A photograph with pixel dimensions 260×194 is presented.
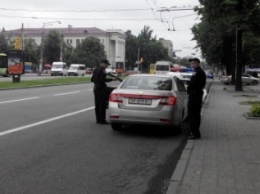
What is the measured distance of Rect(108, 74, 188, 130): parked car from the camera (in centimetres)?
1030

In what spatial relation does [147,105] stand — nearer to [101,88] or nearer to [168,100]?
[168,100]

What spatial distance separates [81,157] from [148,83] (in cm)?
370

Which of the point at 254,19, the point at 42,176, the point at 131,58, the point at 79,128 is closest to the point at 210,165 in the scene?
A: the point at 42,176

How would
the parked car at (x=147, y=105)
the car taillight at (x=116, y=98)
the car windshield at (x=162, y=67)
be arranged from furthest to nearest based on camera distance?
1. the car windshield at (x=162, y=67)
2. the car taillight at (x=116, y=98)
3. the parked car at (x=147, y=105)

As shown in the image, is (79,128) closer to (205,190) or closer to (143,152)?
(143,152)

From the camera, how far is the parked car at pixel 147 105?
10.3m

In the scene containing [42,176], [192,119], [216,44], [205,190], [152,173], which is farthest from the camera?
[216,44]

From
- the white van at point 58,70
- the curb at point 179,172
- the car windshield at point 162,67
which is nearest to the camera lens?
the curb at point 179,172

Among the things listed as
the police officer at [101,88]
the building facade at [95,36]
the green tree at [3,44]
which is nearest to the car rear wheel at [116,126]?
the police officer at [101,88]

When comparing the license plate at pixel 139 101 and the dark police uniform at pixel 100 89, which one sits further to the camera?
the dark police uniform at pixel 100 89

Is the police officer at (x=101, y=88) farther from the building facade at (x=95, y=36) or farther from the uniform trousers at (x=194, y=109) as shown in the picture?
the building facade at (x=95, y=36)

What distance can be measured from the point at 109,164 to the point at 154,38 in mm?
152466

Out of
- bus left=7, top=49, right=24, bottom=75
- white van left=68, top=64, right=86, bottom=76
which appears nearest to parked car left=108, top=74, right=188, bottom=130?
bus left=7, top=49, right=24, bottom=75

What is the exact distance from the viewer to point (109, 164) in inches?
292
